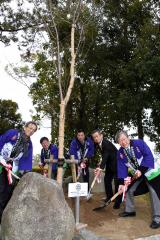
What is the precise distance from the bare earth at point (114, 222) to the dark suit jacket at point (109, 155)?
86cm

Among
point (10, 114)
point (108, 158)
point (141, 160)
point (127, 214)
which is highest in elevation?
point (10, 114)

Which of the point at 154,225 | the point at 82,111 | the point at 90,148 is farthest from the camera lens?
the point at 82,111

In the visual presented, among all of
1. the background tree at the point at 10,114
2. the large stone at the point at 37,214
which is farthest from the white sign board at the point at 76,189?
the background tree at the point at 10,114

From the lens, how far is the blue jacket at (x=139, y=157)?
7.15 metres

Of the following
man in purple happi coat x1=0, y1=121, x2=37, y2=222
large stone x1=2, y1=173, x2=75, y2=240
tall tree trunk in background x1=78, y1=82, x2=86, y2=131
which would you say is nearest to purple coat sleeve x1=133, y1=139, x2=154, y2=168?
large stone x1=2, y1=173, x2=75, y2=240

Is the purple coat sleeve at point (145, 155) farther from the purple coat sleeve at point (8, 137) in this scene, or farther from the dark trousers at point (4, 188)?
the dark trousers at point (4, 188)

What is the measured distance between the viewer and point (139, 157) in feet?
23.9

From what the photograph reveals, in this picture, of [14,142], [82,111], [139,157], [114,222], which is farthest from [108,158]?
[82,111]

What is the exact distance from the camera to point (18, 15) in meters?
12.9

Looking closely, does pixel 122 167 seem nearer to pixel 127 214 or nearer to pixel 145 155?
pixel 145 155

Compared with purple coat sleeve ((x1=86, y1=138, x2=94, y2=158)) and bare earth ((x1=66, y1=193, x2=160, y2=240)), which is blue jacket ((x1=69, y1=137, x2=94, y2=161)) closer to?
purple coat sleeve ((x1=86, y1=138, x2=94, y2=158))

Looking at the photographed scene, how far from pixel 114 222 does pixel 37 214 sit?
1.87 metres

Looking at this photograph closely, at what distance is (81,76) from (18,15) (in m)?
4.65

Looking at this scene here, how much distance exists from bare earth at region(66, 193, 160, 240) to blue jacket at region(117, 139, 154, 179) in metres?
0.85
